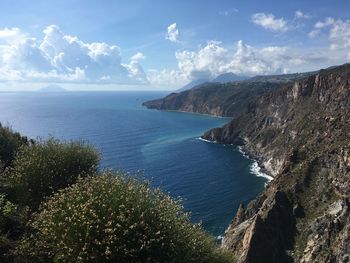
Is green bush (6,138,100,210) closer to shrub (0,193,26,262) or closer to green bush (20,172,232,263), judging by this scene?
shrub (0,193,26,262)

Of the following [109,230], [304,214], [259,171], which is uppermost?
[109,230]

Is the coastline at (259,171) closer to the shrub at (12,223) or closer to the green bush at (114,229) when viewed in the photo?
the shrub at (12,223)

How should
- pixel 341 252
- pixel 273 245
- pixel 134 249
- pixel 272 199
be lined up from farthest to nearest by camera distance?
1. pixel 272 199
2. pixel 273 245
3. pixel 341 252
4. pixel 134 249

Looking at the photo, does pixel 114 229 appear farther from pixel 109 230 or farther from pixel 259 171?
pixel 259 171

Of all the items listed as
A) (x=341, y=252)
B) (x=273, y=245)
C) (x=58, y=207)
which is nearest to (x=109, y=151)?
(x=273, y=245)

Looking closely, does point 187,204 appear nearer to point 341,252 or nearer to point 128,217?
point 341,252

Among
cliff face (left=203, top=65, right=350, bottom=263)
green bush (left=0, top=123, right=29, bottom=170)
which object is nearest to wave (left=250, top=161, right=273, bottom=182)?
cliff face (left=203, top=65, right=350, bottom=263)

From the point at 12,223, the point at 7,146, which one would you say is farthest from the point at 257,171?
the point at 12,223
